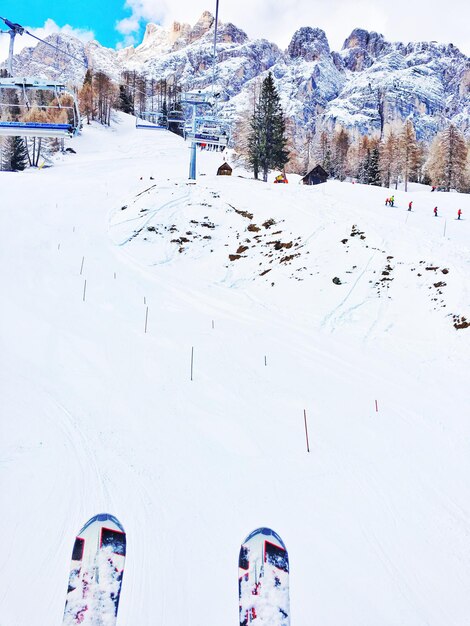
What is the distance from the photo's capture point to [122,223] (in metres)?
31.4

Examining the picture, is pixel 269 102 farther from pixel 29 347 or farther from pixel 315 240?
pixel 29 347

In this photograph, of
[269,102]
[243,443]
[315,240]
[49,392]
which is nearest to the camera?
[243,443]

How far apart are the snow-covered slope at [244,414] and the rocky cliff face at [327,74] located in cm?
12825

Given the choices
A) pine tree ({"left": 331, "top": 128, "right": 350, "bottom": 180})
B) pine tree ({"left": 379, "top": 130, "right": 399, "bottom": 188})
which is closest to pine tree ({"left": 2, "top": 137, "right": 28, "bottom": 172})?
pine tree ({"left": 331, "top": 128, "right": 350, "bottom": 180})

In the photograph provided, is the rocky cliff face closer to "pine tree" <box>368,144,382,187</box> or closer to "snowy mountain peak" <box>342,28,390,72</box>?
"snowy mountain peak" <box>342,28,390,72</box>

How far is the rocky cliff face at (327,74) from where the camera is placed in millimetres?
139625

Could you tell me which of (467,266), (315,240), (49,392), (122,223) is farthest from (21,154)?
(467,266)

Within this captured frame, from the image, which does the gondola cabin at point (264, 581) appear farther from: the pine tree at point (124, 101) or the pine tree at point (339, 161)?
the pine tree at point (124, 101)

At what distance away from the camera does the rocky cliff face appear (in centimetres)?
13962

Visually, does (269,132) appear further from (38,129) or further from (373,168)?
(38,129)

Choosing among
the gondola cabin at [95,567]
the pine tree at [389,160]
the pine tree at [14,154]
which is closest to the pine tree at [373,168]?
the pine tree at [389,160]

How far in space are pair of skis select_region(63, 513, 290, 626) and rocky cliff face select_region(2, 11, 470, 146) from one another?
479ft

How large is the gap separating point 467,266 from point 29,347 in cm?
2075

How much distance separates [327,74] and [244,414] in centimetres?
18582
